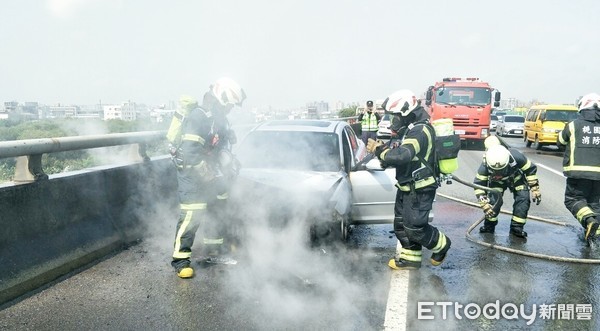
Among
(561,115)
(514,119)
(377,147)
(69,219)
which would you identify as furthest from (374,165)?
(514,119)

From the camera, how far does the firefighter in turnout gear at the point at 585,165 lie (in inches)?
226

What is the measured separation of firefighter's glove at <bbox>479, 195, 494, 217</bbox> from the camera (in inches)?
233

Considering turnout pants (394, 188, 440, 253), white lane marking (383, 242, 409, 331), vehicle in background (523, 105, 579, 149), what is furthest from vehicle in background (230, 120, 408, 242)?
vehicle in background (523, 105, 579, 149)

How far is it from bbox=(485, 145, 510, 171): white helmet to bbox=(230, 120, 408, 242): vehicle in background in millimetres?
1162

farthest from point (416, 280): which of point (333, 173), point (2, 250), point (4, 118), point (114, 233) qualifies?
point (4, 118)

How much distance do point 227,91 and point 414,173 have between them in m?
1.91

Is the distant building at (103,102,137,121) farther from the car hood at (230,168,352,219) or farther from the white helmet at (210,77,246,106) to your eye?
the white helmet at (210,77,246,106)

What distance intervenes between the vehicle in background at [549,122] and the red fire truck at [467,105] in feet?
6.91

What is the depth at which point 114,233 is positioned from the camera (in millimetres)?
5230

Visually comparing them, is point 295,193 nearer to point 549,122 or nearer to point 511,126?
point 549,122

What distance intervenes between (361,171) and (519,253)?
1919 mm

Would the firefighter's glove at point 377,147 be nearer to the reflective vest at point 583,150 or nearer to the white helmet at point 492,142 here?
the white helmet at point 492,142

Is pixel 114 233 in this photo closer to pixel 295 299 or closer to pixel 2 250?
pixel 2 250

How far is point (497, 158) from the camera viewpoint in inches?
235
